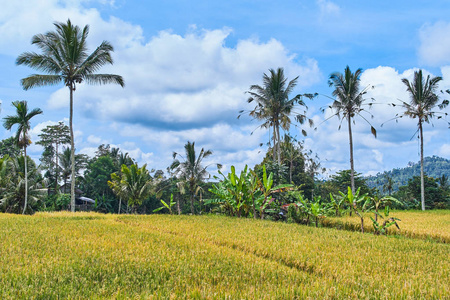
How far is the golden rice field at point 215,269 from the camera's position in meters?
3.51

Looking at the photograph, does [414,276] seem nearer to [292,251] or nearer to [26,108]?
[292,251]

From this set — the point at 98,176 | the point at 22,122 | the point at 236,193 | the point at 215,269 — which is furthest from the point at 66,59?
the point at 98,176

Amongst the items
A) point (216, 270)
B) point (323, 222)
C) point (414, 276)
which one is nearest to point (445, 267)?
point (414, 276)

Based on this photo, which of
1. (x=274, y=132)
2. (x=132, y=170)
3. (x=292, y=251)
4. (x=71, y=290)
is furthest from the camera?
(x=132, y=170)

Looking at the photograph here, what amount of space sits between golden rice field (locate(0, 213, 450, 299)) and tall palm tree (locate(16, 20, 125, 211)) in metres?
14.5

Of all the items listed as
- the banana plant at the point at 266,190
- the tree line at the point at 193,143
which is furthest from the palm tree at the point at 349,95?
the banana plant at the point at 266,190

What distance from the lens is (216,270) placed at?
4328 mm

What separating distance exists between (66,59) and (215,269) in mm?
18349

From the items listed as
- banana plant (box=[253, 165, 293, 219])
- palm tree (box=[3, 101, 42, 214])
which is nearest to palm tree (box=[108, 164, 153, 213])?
palm tree (box=[3, 101, 42, 214])

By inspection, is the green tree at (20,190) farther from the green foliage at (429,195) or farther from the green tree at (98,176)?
the green foliage at (429,195)

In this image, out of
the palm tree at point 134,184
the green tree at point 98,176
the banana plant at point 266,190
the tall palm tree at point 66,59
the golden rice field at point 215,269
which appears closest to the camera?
the golden rice field at point 215,269

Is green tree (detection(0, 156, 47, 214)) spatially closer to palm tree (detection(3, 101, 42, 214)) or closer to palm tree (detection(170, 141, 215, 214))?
palm tree (detection(3, 101, 42, 214))

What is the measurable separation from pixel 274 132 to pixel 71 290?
69.1 ft

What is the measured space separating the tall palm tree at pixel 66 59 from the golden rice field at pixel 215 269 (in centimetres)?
1450
